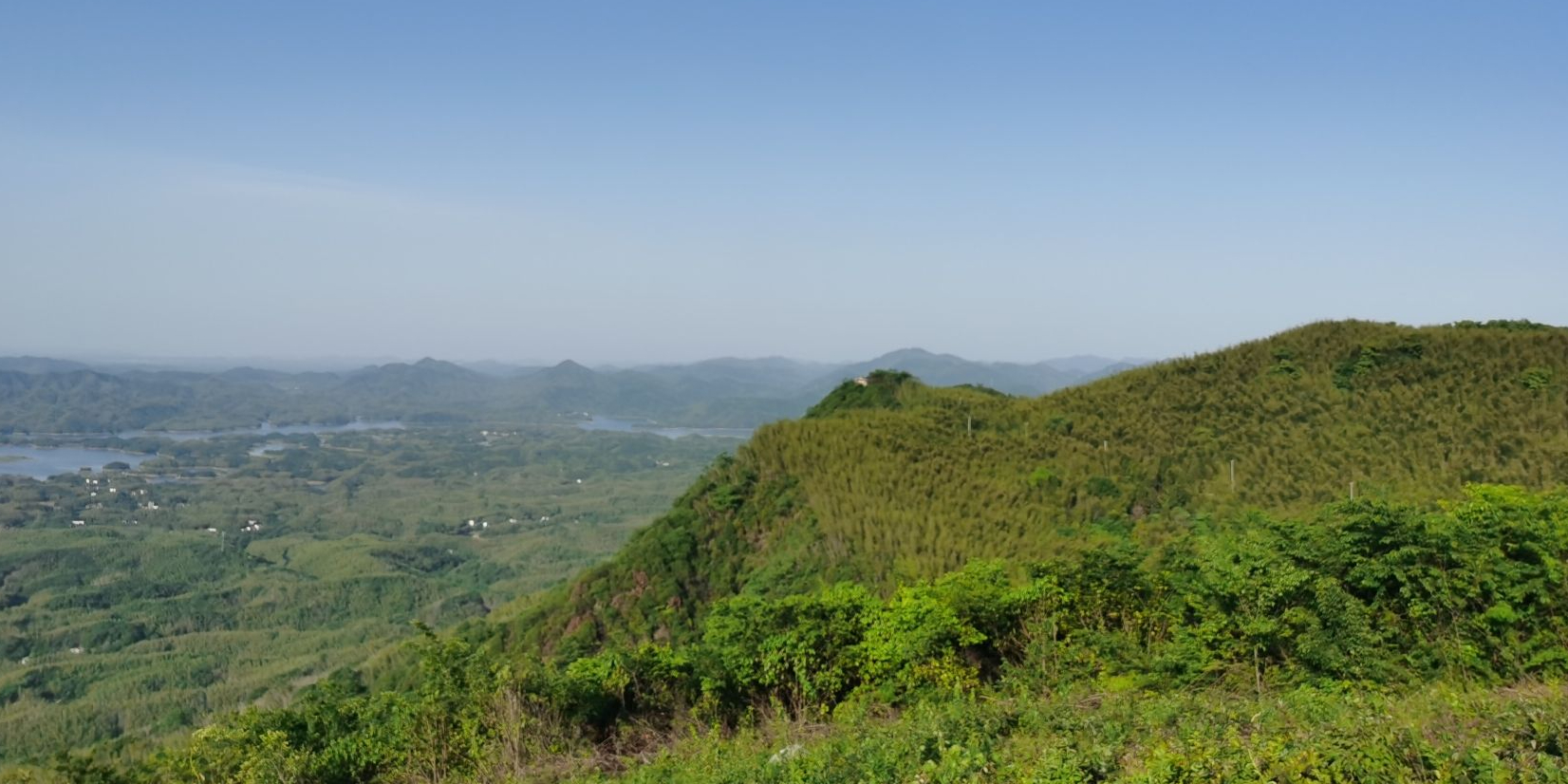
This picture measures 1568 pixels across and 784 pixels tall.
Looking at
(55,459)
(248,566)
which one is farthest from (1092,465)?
(55,459)

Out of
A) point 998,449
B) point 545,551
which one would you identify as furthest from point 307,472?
point 998,449

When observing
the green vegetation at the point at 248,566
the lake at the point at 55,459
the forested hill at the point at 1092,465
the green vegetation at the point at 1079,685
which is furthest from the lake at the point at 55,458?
the green vegetation at the point at 1079,685

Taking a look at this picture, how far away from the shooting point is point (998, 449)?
1059 inches

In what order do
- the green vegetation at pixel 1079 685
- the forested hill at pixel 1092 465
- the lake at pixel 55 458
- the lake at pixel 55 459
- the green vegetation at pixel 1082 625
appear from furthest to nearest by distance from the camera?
the lake at pixel 55 458, the lake at pixel 55 459, the forested hill at pixel 1092 465, the green vegetation at pixel 1082 625, the green vegetation at pixel 1079 685

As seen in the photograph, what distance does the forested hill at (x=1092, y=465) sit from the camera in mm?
21406

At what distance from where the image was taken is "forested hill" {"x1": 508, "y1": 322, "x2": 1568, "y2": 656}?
21.4 metres

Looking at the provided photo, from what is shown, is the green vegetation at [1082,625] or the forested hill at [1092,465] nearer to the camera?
the green vegetation at [1082,625]

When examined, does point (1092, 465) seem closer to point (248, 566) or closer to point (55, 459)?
point (248, 566)

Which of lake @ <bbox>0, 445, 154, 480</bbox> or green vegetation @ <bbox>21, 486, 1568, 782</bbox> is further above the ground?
green vegetation @ <bbox>21, 486, 1568, 782</bbox>

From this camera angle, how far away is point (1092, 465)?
24938 millimetres

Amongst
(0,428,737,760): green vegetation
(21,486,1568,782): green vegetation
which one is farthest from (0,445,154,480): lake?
(21,486,1568,782): green vegetation

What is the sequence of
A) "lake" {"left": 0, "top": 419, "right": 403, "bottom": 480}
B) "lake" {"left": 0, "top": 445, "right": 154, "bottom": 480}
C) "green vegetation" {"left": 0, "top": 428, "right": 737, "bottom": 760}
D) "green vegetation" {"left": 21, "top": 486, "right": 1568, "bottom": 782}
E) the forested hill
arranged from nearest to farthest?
"green vegetation" {"left": 21, "top": 486, "right": 1568, "bottom": 782} → the forested hill → "green vegetation" {"left": 0, "top": 428, "right": 737, "bottom": 760} → "lake" {"left": 0, "top": 445, "right": 154, "bottom": 480} → "lake" {"left": 0, "top": 419, "right": 403, "bottom": 480}

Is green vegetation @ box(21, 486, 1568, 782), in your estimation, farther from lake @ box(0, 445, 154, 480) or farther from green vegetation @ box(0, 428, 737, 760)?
lake @ box(0, 445, 154, 480)

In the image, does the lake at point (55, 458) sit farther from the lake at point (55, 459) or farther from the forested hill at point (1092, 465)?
the forested hill at point (1092, 465)
